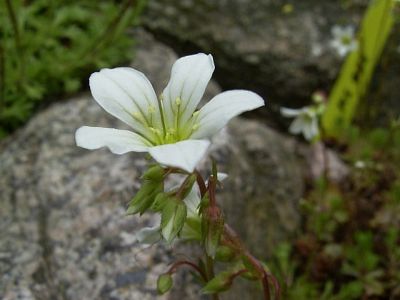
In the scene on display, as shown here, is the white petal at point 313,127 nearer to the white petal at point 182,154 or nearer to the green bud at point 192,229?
the green bud at point 192,229

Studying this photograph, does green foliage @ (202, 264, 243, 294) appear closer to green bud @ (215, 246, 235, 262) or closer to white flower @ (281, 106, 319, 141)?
green bud @ (215, 246, 235, 262)

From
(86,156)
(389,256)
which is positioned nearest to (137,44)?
(86,156)

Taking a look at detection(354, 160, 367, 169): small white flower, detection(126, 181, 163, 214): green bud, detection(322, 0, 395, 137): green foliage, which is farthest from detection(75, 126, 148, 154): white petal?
detection(322, 0, 395, 137): green foliage

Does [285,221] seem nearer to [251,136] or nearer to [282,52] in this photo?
[251,136]

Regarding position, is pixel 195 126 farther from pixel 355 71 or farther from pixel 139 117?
pixel 355 71

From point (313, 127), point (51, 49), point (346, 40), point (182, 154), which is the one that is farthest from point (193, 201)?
point (346, 40)

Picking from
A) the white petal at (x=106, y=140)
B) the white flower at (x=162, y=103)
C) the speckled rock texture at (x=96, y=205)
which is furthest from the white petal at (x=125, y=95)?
the speckled rock texture at (x=96, y=205)
